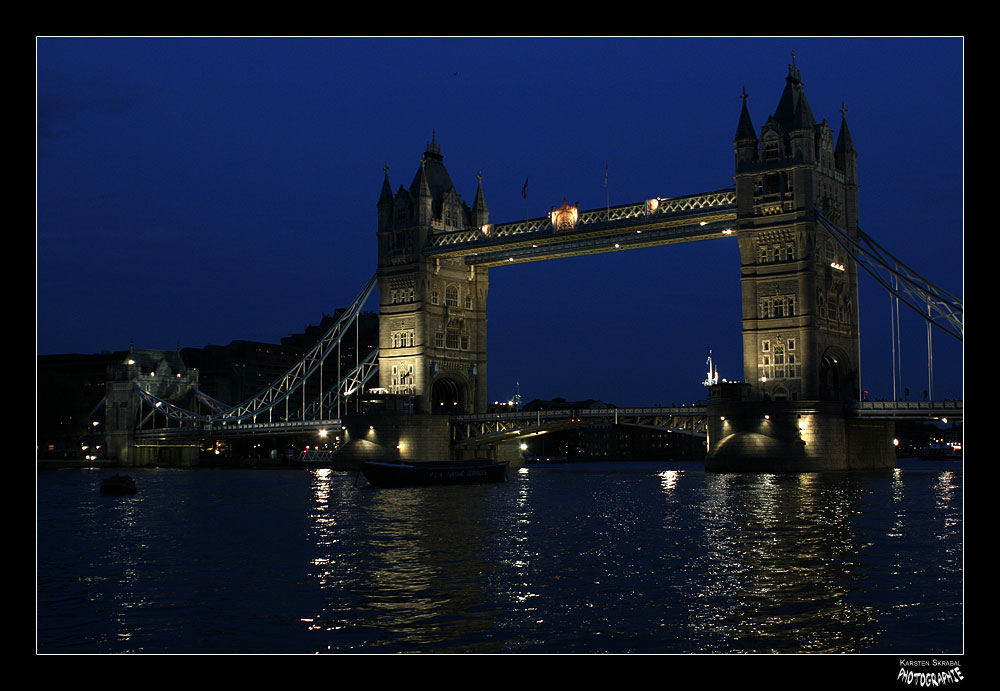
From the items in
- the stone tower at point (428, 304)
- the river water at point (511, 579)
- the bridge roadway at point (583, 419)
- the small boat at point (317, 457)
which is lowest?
the small boat at point (317, 457)

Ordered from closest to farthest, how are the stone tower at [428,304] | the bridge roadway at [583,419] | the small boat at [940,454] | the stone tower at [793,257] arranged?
the bridge roadway at [583,419]
the stone tower at [793,257]
the stone tower at [428,304]
the small boat at [940,454]

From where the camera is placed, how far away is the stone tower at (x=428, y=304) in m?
97.1

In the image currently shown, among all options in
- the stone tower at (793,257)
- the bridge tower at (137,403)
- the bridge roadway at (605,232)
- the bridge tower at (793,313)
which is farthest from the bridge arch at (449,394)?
the bridge tower at (137,403)

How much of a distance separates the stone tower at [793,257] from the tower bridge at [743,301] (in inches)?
3.7

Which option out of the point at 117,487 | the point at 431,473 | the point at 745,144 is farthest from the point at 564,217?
the point at 117,487

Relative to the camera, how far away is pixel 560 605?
74.8 feet

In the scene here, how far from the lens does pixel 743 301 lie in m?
80.8

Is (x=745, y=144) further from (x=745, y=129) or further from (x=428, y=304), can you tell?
(x=428, y=304)

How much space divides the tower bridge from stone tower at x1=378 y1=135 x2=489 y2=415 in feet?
0.45

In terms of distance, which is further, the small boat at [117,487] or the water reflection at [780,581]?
the small boat at [117,487]

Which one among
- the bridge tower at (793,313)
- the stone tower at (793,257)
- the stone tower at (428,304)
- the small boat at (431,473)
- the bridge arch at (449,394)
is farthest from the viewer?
the bridge arch at (449,394)

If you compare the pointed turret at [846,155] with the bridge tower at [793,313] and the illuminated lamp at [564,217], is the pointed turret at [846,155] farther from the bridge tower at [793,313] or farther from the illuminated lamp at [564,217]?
the illuminated lamp at [564,217]
